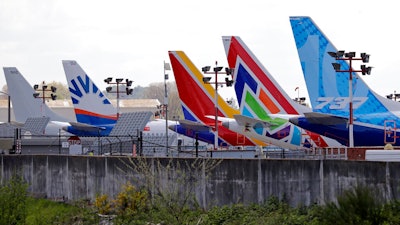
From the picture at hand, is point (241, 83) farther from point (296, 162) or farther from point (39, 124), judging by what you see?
point (296, 162)

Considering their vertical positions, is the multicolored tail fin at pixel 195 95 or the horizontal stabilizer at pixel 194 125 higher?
the multicolored tail fin at pixel 195 95

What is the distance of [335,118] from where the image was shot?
53031mm

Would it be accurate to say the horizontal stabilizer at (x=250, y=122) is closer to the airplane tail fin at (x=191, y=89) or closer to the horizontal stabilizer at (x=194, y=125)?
the horizontal stabilizer at (x=194, y=125)

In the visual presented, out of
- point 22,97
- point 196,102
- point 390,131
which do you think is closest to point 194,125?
point 196,102

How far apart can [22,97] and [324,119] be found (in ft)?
167

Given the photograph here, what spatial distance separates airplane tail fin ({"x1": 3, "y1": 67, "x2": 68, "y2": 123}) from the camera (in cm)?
9675

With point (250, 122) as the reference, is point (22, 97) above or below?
above

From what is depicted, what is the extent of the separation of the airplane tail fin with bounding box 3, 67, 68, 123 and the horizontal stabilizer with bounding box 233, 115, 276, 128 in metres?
39.2

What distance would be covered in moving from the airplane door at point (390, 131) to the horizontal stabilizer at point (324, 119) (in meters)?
2.39

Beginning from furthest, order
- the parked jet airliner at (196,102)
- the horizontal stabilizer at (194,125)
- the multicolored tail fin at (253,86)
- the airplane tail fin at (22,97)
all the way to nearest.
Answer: the airplane tail fin at (22,97) → the parked jet airliner at (196,102) → the horizontal stabilizer at (194,125) → the multicolored tail fin at (253,86)

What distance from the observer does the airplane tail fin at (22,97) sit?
96.8m

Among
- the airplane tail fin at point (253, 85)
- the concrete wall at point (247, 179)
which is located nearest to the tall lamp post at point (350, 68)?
the airplane tail fin at point (253, 85)

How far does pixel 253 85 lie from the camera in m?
64.8

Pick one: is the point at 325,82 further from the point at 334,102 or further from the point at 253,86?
the point at 253,86
